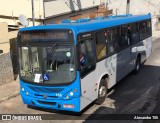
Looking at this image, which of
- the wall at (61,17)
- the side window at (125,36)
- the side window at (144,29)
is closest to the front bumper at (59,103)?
the side window at (125,36)

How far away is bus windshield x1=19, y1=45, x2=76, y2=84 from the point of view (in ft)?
29.3

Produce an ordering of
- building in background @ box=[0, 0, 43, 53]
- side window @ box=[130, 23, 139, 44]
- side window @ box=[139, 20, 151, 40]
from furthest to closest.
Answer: building in background @ box=[0, 0, 43, 53] < side window @ box=[139, 20, 151, 40] < side window @ box=[130, 23, 139, 44]

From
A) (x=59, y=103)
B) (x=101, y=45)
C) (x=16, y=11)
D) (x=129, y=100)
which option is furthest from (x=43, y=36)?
(x=16, y=11)

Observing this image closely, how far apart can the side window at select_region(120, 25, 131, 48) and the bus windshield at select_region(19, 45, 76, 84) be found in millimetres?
4436

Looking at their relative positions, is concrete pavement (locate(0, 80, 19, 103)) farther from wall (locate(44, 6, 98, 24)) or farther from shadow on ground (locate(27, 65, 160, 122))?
wall (locate(44, 6, 98, 24))

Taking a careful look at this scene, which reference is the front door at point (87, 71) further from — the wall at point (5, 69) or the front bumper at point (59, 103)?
the wall at point (5, 69)

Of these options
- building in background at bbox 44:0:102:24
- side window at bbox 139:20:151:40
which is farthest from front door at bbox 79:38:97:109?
building in background at bbox 44:0:102:24

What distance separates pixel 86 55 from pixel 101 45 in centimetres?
140

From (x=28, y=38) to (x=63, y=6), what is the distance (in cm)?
1212

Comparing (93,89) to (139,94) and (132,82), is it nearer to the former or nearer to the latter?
(139,94)

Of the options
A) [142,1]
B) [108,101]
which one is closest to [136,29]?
[108,101]

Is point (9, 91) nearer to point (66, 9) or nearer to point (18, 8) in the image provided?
point (18, 8)

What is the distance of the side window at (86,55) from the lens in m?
9.11

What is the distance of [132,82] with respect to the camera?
13.8 metres
